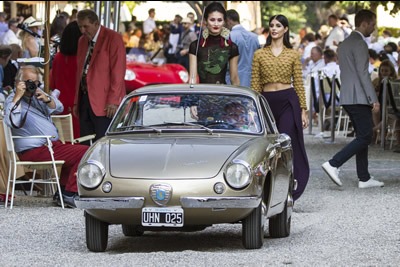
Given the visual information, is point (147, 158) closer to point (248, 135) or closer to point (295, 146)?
point (248, 135)

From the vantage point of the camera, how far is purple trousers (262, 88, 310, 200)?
33.7 feet

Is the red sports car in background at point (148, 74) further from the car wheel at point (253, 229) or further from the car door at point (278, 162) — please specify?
the car wheel at point (253, 229)

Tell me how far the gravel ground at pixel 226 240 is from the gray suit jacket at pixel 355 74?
4.02 feet

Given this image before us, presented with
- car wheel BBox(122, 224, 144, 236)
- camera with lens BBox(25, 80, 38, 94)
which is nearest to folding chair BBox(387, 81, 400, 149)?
camera with lens BBox(25, 80, 38, 94)

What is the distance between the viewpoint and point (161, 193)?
745 centimetres

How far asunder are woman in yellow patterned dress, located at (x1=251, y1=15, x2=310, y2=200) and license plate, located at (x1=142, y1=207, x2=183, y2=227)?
3.04 meters

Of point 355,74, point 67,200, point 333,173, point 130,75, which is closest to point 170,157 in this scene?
point 67,200

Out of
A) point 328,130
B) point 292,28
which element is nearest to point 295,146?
point 328,130

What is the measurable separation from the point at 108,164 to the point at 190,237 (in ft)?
5.09

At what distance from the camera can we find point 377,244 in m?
8.30

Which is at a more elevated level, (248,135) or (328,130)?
(248,135)

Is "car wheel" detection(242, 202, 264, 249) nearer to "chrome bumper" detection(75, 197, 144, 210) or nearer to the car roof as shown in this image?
"chrome bumper" detection(75, 197, 144, 210)

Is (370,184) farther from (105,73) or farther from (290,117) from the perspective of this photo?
(105,73)

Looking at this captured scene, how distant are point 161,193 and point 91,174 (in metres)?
0.56
